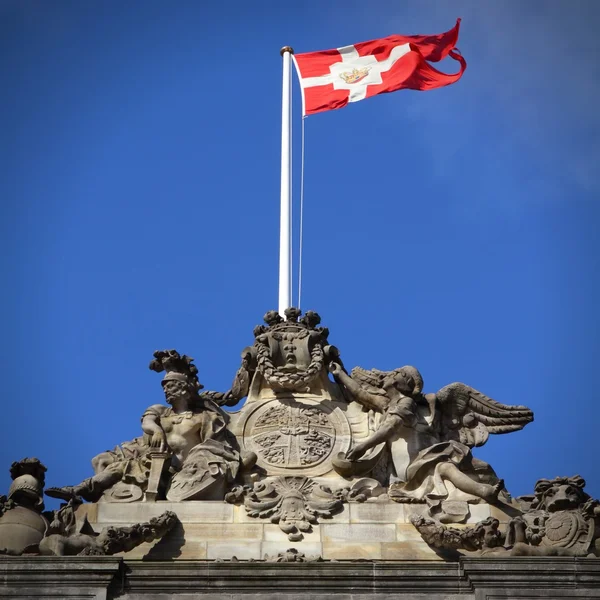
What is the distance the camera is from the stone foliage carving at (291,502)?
26844mm

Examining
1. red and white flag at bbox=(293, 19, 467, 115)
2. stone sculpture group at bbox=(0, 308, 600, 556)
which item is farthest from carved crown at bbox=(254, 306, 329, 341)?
red and white flag at bbox=(293, 19, 467, 115)

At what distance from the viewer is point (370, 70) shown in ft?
122

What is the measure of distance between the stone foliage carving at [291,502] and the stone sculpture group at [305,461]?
2cm

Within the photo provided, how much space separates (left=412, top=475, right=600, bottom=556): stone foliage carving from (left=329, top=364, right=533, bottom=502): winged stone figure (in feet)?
3.40

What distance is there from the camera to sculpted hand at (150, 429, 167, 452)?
27.9 meters

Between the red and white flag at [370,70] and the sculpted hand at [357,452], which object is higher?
the red and white flag at [370,70]

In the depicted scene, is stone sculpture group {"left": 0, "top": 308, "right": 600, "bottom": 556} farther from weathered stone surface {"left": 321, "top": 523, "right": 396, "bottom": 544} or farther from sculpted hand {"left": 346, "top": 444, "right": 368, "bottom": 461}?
weathered stone surface {"left": 321, "top": 523, "right": 396, "bottom": 544}

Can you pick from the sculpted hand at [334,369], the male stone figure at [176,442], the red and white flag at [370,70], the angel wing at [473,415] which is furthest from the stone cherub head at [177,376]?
the red and white flag at [370,70]

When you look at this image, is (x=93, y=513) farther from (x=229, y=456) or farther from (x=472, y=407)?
(x=472, y=407)

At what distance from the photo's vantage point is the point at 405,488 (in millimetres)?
27547

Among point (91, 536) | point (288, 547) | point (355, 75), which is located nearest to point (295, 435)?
point (288, 547)

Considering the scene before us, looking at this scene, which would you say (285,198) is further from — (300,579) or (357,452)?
(300,579)

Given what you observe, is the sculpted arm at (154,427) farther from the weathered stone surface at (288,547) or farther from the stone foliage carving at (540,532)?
the stone foliage carving at (540,532)

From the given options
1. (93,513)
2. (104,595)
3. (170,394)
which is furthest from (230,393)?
(104,595)
